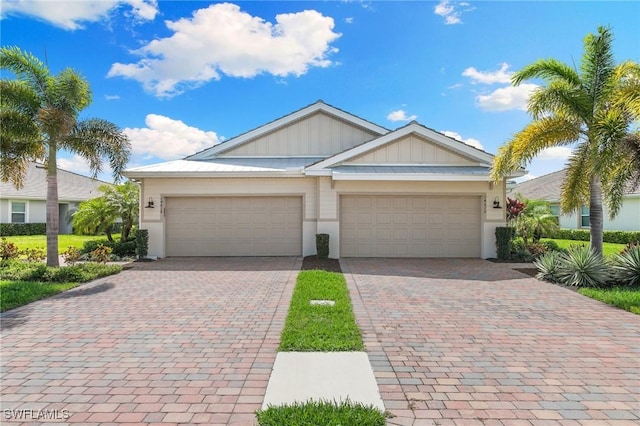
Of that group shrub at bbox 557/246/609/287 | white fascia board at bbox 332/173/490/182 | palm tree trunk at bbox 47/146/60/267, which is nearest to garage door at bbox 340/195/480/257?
white fascia board at bbox 332/173/490/182

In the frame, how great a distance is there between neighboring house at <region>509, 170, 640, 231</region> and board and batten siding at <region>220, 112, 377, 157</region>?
8.41m

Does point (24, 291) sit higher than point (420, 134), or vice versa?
point (420, 134)

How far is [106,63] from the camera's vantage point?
12547mm

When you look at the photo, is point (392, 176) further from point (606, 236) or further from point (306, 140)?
point (606, 236)

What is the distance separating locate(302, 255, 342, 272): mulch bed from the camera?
1081cm

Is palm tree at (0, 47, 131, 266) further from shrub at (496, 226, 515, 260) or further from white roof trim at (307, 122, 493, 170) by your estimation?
shrub at (496, 226, 515, 260)

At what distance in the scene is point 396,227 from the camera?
1319cm

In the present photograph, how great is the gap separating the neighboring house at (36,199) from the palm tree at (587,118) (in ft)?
76.0

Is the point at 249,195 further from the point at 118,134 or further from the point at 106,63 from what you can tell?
the point at 106,63

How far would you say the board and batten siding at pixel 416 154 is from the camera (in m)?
13.0

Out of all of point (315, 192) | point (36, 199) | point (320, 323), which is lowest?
point (320, 323)

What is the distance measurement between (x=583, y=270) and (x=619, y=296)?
4.38 ft

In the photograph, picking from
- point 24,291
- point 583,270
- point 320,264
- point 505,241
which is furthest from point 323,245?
point 24,291

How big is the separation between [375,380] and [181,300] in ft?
16.1
